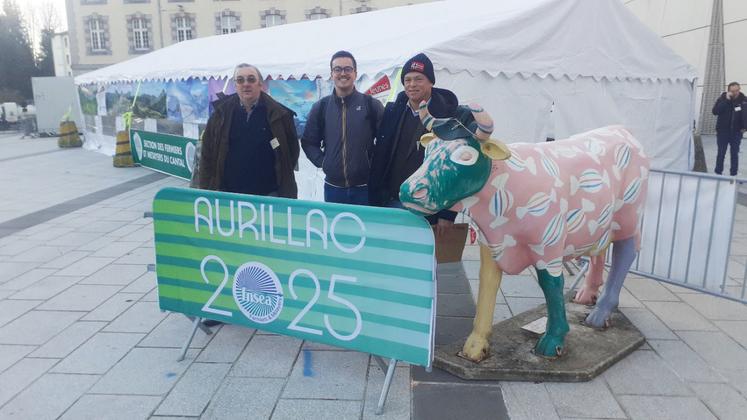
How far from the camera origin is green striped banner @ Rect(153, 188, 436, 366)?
293cm

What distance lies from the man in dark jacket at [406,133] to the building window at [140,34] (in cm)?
3667

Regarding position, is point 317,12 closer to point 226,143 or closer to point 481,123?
point 226,143

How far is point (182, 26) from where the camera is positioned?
1399 inches

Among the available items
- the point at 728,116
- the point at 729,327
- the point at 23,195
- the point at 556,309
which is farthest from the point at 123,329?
the point at 728,116

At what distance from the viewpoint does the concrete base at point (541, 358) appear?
10.8ft

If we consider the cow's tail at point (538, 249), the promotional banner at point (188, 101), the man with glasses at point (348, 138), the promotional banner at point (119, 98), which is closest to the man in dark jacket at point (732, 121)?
the man with glasses at point (348, 138)

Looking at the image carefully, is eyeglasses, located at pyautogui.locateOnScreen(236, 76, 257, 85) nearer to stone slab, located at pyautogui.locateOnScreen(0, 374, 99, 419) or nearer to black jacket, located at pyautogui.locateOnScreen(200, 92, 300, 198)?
black jacket, located at pyautogui.locateOnScreen(200, 92, 300, 198)

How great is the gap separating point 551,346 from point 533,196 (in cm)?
103

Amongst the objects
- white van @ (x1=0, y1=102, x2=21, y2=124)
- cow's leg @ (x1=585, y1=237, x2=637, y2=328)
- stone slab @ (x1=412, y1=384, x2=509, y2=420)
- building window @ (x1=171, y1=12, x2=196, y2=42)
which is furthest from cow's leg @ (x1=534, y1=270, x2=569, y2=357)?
building window @ (x1=171, y1=12, x2=196, y2=42)

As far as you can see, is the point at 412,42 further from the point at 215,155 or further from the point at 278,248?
the point at 278,248

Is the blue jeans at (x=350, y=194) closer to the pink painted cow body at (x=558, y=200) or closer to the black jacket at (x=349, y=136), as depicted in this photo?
the black jacket at (x=349, y=136)

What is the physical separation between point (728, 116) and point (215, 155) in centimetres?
1028

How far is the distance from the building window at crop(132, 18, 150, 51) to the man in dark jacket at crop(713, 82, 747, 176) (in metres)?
34.3

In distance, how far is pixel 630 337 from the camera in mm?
3773
